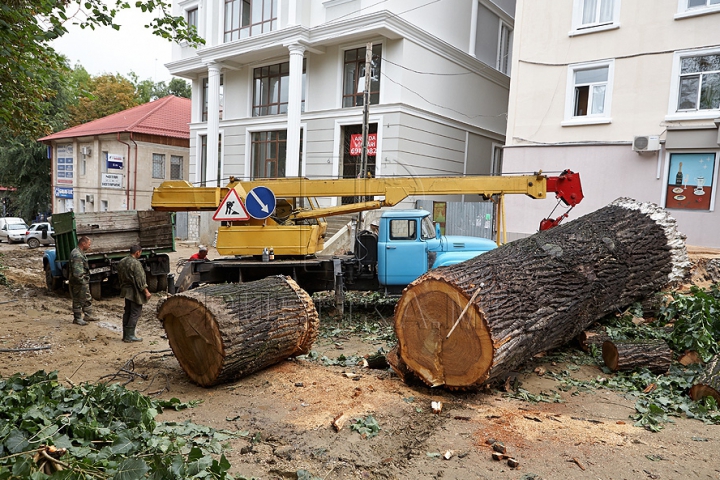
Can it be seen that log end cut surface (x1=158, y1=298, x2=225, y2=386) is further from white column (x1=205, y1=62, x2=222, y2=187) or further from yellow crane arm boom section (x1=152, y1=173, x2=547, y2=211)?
white column (x1=205, y1=62, x2=222, y2=187)

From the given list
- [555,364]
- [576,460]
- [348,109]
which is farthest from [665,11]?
[576,460]

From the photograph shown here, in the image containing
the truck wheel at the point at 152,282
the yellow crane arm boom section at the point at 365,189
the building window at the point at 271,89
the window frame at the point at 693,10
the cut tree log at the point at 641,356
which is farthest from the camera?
the building window at the point at 271,89

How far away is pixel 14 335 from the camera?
7.83m

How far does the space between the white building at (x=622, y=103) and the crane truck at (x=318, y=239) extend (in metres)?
7.08

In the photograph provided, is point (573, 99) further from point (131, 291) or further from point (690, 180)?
point (131, 291)

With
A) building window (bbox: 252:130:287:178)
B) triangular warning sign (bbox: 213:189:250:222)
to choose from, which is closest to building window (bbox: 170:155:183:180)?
building window (bbox: 252:130:287:178)

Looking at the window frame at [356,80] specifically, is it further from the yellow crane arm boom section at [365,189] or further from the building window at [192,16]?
the building window at [192,16]

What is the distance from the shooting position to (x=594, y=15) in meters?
15.1

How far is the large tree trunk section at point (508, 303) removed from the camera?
5.01m

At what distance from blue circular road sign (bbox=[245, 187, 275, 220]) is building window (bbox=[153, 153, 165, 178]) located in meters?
21.7

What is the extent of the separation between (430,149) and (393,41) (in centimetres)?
401

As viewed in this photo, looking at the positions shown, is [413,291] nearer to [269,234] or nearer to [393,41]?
[269,234]

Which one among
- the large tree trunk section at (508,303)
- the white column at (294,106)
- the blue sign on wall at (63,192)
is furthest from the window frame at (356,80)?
the blue sign on wall at (63,192)

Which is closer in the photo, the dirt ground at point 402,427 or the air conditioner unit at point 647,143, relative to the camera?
the dirt ground at point 402,427
